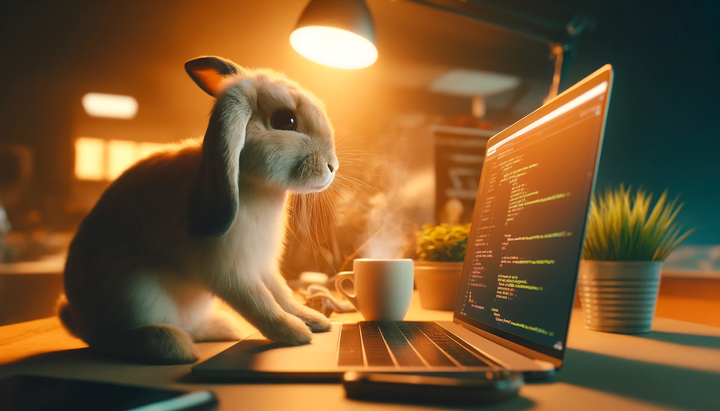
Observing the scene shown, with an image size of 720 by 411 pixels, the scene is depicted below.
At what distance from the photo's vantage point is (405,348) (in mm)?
532

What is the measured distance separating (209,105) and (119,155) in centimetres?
69

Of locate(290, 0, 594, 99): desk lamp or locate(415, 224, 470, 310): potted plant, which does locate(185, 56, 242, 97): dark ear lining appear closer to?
locate(290, 0, 594, 99): desk lamp

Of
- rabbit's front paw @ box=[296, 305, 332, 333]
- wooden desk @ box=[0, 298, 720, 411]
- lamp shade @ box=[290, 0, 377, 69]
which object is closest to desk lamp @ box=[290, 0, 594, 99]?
lamp shade @ box=[290, 0, 377, 69]

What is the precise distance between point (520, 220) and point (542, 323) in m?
0.19

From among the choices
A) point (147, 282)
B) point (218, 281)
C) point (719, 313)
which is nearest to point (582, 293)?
point (719, 313)

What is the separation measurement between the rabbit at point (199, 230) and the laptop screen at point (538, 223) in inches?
13.5

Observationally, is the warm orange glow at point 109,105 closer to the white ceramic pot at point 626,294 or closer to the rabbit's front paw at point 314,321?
the rabbit's front paw at point 314,321

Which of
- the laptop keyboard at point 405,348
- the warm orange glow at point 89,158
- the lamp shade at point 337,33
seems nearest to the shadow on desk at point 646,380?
the laptop keyboard at point 405,348

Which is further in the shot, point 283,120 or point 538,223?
point 283,120

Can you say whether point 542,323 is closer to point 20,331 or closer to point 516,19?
point 20,331

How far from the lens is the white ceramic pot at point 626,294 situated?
756mm

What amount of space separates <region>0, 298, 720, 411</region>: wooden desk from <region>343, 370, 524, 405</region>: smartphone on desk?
0.04ft

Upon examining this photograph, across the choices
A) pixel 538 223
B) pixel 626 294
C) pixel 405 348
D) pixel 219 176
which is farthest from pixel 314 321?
pixel 626 294

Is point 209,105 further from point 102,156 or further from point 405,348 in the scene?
point 405,348
